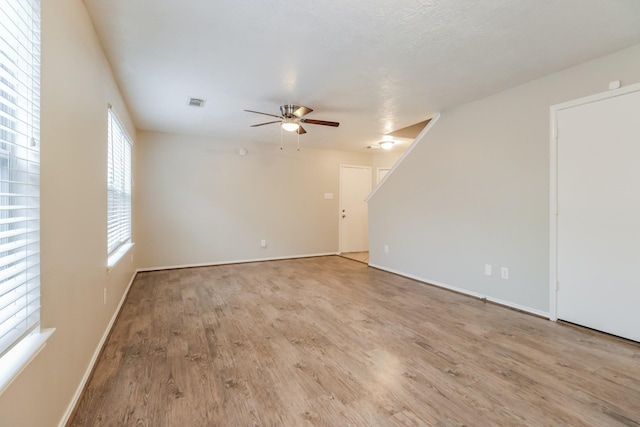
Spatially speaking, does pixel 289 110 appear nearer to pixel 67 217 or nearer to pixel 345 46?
pixel 345 46

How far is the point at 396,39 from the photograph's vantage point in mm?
2322

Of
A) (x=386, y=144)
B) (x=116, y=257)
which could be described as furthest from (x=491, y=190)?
(x=116, y=257)

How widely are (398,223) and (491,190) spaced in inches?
63.7

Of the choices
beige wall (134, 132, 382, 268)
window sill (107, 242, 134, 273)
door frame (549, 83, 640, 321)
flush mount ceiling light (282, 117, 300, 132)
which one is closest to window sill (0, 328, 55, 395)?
window sill (107, 242, 134, 273)

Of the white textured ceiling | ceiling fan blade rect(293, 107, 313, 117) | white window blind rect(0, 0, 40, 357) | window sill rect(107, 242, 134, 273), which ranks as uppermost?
the white textured ceiling

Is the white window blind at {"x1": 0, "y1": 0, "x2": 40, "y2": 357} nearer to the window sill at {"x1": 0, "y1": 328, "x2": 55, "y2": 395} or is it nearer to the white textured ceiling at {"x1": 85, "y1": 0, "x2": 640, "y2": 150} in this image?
the window sill at {"x1": 0, "y1": 328, "x2": 55, "y2": 395}

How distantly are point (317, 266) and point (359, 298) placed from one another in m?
1.95

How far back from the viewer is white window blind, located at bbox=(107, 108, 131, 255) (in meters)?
3.00

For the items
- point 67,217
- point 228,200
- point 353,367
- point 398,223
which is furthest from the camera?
point 228,200

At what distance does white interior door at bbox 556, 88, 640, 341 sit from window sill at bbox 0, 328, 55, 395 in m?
3.93

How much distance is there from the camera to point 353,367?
83.6 inches

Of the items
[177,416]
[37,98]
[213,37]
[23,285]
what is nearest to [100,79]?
[213,37]

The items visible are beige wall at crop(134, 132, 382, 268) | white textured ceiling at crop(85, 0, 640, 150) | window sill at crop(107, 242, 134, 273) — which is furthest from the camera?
beige wall at crop(134, 132, 382, 268)

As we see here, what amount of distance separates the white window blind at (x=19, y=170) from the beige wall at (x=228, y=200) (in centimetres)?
412
